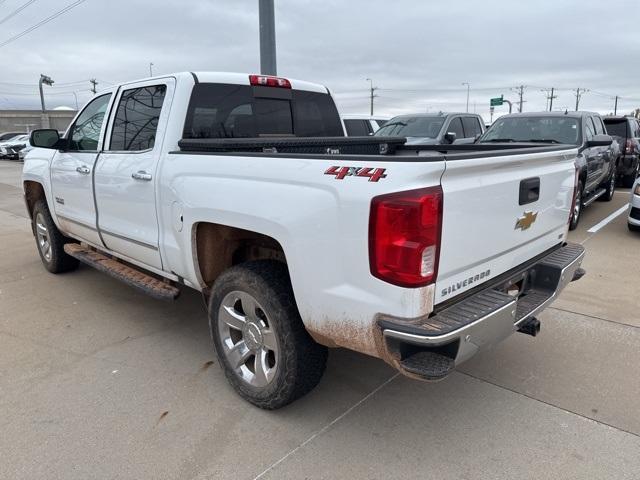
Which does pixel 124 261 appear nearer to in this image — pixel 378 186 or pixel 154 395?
pixel 154 395

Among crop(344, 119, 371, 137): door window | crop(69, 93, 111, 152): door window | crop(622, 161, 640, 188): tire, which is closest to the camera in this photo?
crop(69, 93, 111, 152): door window

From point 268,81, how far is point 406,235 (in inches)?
99.0

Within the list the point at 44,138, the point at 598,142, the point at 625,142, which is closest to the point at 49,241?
the point at 44,138

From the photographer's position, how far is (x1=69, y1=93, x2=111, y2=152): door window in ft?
14.6

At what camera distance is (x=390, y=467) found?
2.51 metres

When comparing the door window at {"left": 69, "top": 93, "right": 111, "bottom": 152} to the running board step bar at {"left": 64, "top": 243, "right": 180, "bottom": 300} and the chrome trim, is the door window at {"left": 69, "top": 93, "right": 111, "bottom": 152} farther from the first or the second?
the running board step bar at {"left": 64, "top": 243, "right": 180, "bottom": 300}

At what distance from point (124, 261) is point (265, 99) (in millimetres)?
1947

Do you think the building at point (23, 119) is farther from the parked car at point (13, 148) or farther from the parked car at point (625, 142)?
the parked car at point (625, 142)

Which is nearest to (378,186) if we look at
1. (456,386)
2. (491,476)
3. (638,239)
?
(491,476)

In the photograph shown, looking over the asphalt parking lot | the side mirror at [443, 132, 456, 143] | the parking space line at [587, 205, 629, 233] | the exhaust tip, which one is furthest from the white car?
the exhaust tip

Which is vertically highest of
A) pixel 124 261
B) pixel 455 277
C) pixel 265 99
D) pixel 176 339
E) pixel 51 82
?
pixel 51 82

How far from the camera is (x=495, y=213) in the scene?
2.57 m

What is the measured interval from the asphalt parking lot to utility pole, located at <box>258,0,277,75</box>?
20.2 ft

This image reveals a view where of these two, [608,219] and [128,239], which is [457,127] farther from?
[128,239]
